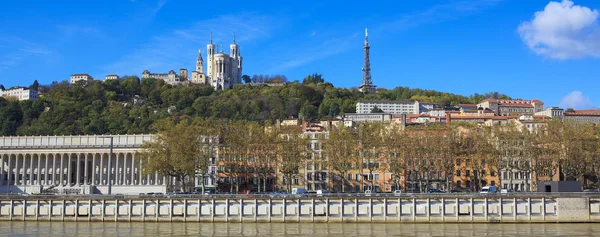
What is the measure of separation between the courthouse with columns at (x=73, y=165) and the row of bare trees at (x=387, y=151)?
63.3 ft

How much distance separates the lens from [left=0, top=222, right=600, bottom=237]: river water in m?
62.4

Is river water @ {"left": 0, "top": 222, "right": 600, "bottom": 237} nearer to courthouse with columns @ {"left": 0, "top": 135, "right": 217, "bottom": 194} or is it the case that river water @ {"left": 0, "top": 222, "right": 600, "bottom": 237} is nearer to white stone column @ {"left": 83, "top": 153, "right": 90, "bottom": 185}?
courthouse with columns @ {"left": 0, "top": 135, "right": 217, "bottom": 194}

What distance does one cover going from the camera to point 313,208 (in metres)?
73.0

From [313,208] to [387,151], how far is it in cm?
2479

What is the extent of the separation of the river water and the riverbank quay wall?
2045mm

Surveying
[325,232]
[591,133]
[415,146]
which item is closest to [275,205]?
[325,232]

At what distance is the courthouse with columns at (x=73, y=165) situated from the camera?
116 metres

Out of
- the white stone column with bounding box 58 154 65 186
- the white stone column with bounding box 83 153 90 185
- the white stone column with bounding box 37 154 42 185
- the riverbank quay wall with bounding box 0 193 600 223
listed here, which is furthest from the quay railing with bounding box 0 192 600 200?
the white stone column with bounding box 37 154 42 185

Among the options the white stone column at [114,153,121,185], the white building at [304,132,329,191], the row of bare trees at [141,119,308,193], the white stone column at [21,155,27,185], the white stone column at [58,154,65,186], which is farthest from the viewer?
the white stone column at [21,155,27,185]

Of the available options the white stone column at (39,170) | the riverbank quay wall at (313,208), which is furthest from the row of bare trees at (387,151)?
the white stone column at (39,170)

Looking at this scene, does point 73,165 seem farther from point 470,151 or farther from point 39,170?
point 470,151

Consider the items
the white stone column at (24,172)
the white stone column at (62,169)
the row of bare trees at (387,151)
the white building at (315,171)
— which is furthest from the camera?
the white stone column at (24,172)

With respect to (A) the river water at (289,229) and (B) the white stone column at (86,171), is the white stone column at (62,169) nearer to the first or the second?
(B) the white stone column at (86,171)

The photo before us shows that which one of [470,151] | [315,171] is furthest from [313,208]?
[315,171]
